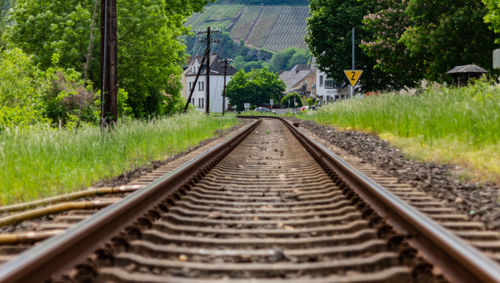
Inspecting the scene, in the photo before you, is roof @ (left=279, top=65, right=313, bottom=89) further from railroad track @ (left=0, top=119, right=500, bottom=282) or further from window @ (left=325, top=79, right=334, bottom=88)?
railroad track @ (left=0, top=119, right=500, bottom=282)

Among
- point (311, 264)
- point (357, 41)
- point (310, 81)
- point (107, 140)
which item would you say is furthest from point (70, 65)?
point (310, 81)

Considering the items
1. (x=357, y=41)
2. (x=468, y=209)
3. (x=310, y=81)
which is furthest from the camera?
(x=310, y=81)

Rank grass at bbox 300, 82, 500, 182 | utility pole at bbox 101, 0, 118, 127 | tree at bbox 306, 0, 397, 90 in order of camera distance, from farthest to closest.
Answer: tree at bbox 306, 0, 397, 90
utility pole at bbox 101, 0, 118, 127
grass at bbox 300, 82, 500, 182

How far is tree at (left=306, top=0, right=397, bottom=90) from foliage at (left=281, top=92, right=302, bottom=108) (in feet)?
218

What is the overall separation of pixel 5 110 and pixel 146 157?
217 inches

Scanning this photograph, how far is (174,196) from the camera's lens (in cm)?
500

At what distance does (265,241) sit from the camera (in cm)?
342

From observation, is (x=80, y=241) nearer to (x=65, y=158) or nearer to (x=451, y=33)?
(x=65, y=158)

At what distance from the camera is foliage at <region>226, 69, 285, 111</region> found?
4061 inches

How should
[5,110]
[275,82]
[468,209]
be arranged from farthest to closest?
[275,82], [5,110], [468,209]

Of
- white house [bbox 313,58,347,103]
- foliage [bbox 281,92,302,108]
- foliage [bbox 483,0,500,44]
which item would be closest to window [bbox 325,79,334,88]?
white house [bbox 313,58,347,103]

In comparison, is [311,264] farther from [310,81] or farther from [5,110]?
[310,81]

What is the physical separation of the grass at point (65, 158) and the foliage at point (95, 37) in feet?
46.4

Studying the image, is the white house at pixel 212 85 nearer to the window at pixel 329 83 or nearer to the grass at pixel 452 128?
the window at pixel 329 83
